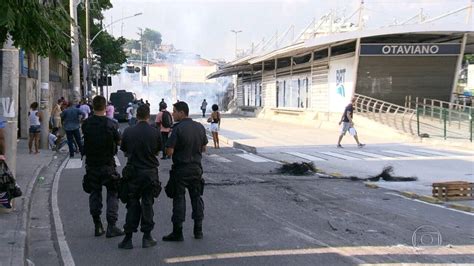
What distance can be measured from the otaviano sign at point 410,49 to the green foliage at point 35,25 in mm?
26253

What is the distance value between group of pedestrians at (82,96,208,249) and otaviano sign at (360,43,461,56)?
24.5m

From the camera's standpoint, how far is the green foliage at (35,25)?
4.49 m

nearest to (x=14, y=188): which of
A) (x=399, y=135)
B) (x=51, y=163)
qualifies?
(x=51, y=163)

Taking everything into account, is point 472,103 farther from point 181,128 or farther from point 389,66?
point 181,128

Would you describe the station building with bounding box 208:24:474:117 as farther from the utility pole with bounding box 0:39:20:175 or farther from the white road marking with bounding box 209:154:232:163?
the utility pole with bounding box 0:39:20:175

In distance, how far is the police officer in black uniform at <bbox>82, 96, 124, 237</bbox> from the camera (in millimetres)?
7391

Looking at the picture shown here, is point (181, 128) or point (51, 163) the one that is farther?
point (51, 163)

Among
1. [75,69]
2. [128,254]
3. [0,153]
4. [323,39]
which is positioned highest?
[323,39]

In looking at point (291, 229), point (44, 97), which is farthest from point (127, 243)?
point (44, 97)

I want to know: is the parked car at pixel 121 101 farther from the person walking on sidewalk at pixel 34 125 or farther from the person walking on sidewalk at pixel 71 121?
the person walking on sidewalk at pixel 71 121

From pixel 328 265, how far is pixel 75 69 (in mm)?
24491

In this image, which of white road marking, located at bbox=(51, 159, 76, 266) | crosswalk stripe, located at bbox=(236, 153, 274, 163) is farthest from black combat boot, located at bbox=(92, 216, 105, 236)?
crosswalk stripe, located at bbox=(236, 153, 274, 163)

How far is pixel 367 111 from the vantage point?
29.7 meters

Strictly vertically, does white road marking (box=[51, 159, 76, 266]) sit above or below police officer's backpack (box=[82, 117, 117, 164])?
below
